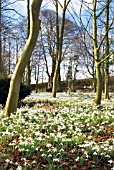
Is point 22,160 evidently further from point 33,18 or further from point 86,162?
point 33,18

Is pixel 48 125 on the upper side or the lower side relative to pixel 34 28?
lower

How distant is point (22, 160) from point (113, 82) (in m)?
27.5

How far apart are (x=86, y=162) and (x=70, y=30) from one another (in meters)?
23.0

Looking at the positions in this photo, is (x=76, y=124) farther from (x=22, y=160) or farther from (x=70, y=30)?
(x=70, y=30)

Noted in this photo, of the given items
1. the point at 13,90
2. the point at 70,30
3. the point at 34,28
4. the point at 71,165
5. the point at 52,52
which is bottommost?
the point at 71,165

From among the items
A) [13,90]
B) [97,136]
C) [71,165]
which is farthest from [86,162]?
[13,90]

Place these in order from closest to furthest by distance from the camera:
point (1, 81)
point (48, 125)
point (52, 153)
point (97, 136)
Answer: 1. point (52, 153)
2. point (97, 136)
3. point (48, 125)
4. point (1, 81)

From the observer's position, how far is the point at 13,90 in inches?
287

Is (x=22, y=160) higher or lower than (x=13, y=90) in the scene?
lower

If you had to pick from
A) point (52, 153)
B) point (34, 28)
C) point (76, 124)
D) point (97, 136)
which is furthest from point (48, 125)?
point (34, 28)

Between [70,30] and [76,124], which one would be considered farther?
[70,30]

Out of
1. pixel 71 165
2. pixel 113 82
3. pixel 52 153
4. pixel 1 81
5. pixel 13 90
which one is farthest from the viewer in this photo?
pixel 113 82

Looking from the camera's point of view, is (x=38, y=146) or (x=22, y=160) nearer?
(x=22, y=160)

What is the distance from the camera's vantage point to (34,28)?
7414mm
